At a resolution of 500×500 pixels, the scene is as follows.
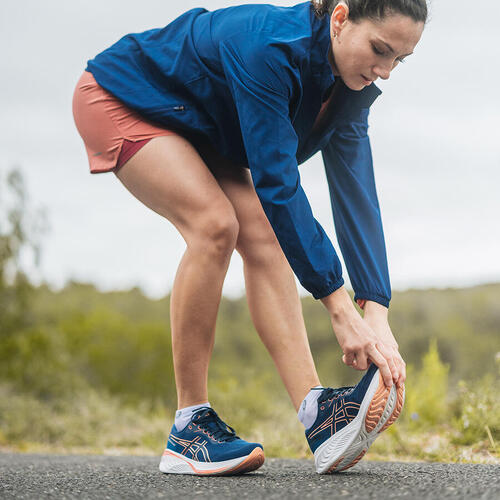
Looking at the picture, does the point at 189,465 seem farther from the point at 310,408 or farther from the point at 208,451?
the point at 310,408

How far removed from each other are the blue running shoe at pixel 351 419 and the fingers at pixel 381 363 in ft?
0.06

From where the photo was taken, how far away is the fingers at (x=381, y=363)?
1822 mm

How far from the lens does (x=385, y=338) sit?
1.99 meters

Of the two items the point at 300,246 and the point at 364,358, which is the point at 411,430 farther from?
the point at 300,246

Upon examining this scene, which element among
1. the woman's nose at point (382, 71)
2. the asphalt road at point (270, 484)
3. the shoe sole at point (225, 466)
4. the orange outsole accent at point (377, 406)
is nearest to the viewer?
the asphalt road at point (270, 484)

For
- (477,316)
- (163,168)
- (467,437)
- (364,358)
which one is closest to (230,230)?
(163,168)

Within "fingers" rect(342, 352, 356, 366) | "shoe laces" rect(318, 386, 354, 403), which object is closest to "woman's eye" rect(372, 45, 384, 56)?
"fingers" rect(342, 352, 356, 366)

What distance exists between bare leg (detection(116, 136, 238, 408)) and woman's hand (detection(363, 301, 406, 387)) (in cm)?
50

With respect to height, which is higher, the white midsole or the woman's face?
the woman's face

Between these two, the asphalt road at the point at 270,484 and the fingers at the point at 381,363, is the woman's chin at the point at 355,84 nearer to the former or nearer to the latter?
the fingers at the point at 381,363

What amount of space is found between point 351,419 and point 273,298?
0.50 m

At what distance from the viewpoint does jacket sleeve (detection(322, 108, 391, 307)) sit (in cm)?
216

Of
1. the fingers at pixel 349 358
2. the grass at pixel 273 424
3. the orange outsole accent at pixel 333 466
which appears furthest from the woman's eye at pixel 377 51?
the grass at pixel 273 424

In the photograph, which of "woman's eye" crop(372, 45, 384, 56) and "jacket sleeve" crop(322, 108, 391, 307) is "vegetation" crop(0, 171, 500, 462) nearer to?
"jacket sleeve" crop(322, 108, 391, 307)
